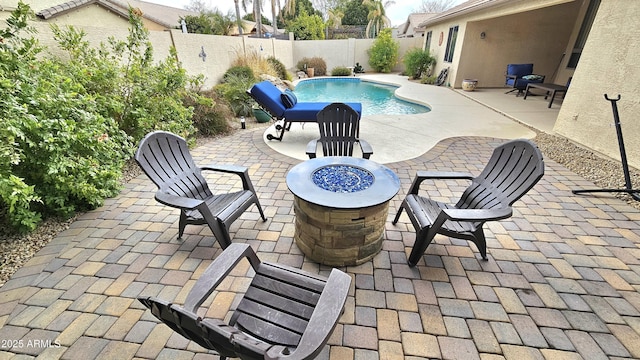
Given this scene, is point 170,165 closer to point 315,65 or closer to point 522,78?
point 522,78

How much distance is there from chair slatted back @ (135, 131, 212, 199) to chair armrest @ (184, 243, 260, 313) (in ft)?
3.45

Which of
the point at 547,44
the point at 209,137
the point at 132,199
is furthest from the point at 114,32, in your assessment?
the point at 547,44

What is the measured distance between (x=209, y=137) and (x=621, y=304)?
5387 mm

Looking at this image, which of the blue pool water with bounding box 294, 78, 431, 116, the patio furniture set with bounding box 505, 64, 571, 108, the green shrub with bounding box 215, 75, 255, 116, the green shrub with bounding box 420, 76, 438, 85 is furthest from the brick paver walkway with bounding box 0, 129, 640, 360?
the green shrub with bounding box 420, 76, 438, 85

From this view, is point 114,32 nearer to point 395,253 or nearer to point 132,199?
point 132,199

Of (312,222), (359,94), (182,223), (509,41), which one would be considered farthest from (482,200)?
(509,41)

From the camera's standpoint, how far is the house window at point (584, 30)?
7629mm

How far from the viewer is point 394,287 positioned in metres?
1.88

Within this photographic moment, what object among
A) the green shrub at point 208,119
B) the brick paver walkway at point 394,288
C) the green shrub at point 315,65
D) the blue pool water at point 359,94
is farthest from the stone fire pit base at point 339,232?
the green shrub at point 315,65

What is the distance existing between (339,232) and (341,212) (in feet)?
0.55

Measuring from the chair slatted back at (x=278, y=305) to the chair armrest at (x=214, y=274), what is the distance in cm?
13

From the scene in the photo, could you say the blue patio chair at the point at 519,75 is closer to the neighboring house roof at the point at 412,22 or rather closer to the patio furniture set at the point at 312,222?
the patio furniture set at the point at 312,222

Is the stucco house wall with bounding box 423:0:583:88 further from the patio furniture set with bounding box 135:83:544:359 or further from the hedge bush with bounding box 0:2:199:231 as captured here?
the hedge bush with bounding box 0:2:199:231

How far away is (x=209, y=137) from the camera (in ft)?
16.4
